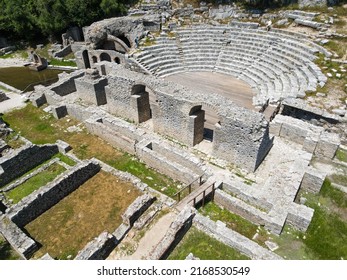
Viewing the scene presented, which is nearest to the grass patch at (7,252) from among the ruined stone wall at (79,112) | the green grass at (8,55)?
the ruined stone wall at (79,112)

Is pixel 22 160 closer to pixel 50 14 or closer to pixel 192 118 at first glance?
pixel 192 118

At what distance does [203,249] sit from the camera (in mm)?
9609

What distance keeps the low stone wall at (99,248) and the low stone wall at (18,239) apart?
201 centimetres

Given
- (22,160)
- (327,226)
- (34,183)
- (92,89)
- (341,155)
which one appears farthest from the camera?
(92,89)

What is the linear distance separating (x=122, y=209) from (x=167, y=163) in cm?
306

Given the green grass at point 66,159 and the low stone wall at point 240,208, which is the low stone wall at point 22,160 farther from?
the low stone wall at point 240,208

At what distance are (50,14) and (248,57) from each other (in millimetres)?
23467

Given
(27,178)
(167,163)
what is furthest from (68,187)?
(167,163)

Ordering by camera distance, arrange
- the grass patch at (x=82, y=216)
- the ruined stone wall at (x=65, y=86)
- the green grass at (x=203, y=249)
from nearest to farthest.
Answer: the green grass at (x=203, y=249) → the grass patch at (x=82, y=216) → the ruined stone wall at (x=65, y=86)

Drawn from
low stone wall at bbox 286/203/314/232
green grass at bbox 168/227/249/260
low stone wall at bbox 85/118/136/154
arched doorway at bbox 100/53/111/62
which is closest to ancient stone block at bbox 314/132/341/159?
low stone wall at bbox 286/203/314/232

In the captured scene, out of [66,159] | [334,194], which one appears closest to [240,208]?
[334,194]

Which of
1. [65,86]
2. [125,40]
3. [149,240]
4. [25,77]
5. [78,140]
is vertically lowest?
[25,77]

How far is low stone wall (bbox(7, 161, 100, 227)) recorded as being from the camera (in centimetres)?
1080

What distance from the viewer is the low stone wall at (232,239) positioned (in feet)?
29.5
